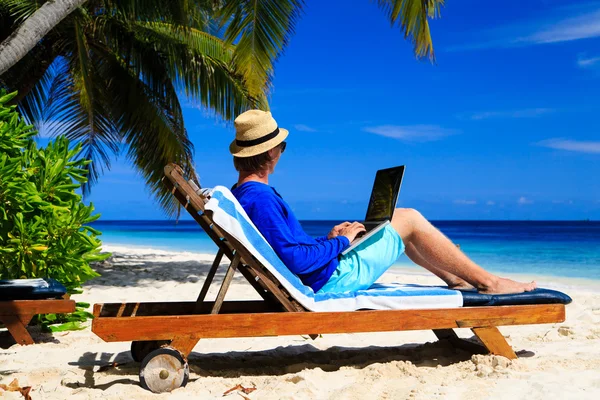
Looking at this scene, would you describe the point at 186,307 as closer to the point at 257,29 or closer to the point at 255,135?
the point at 255,135

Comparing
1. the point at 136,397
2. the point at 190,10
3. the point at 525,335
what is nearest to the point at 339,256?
the point at 136,397

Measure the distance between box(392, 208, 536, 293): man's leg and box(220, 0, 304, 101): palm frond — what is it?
198 inches

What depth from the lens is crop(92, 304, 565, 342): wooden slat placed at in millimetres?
3158

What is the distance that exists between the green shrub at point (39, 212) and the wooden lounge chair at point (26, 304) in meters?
0.32

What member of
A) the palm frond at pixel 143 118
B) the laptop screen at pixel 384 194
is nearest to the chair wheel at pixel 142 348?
the laptop screen at pixel 384 194

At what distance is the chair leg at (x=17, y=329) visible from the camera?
14.0 feet

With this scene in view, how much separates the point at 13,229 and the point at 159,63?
560 centimetres

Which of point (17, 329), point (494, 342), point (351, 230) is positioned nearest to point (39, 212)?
point (17, 329)

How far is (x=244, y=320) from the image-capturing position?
3219 mm

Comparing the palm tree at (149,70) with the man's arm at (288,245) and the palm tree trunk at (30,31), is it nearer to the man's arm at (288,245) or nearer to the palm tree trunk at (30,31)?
the palm tree trunk at (30,31)

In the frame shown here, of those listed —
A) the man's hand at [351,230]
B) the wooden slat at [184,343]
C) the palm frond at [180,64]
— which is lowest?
the wooden slat at [184,343]

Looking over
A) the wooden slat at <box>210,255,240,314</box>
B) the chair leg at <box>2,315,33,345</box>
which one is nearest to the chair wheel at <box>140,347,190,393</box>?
the wooden slat at <box>210,255,240,314</box>

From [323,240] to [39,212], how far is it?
2.30m

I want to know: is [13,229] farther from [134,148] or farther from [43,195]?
[134,148]
